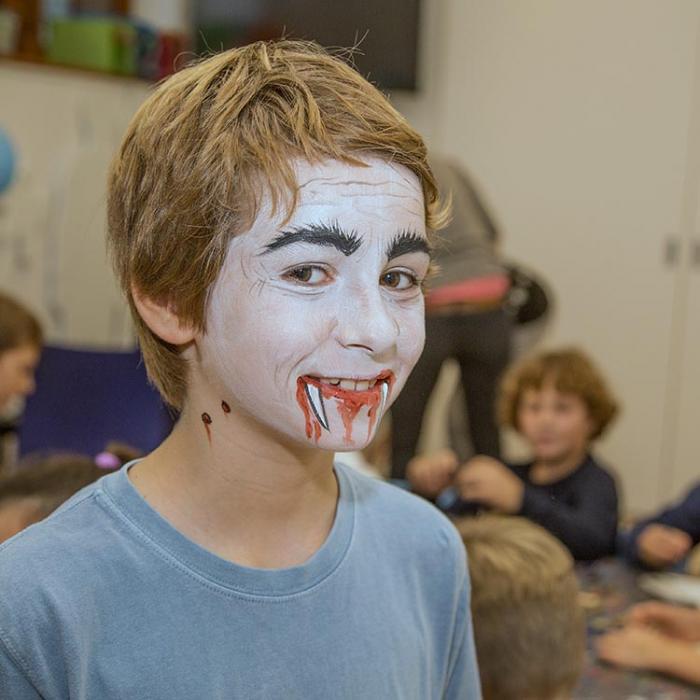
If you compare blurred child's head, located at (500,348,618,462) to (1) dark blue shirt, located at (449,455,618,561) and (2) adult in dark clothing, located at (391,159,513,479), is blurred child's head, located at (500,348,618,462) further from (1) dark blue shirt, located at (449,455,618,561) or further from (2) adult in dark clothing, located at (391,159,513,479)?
(2) adult in dark clothing, located at (391,159,513,479)

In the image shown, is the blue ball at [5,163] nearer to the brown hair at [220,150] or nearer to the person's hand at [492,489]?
the person's hand at [492,489]

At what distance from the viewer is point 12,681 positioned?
0.63m

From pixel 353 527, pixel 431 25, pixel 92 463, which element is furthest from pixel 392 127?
pixel 431 25

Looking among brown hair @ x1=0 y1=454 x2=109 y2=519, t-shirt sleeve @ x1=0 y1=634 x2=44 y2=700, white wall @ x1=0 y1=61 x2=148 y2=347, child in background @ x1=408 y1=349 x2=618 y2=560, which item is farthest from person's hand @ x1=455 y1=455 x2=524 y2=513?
white wall @ x1=0 y1=61 x2=148 y2=347

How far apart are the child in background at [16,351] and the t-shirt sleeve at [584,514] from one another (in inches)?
47.6

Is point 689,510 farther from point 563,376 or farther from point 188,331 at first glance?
point 188,331

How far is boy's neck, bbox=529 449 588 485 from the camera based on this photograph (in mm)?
2248

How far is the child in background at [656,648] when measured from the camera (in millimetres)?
1345

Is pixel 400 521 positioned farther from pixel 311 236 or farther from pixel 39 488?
pixel 39 488

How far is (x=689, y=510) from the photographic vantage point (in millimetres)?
2062

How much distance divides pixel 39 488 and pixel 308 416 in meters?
0.63

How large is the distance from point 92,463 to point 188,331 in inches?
22.0

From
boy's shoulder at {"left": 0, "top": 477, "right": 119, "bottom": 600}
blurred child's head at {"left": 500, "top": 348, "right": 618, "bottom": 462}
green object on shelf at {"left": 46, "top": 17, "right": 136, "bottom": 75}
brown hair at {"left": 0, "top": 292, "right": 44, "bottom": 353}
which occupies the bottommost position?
blurred child's head at {"left": 500, "top": 348, "right": 618, "bottom": 462}

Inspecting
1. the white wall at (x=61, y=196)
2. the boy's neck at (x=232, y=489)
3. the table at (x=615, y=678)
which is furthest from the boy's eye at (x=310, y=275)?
the white wall at (x=61, y=196)
